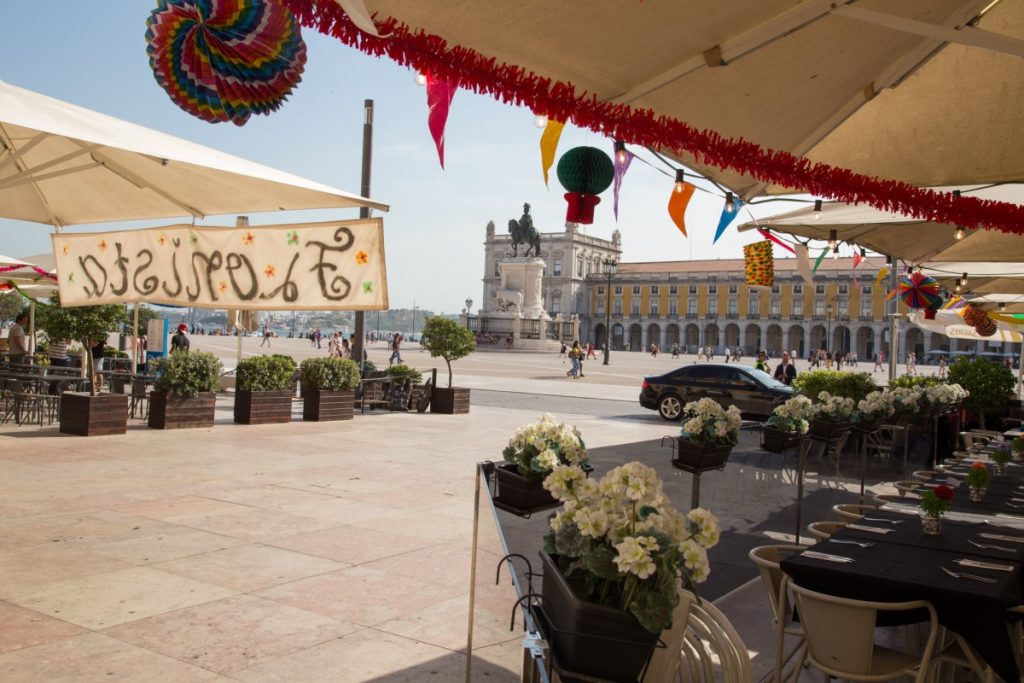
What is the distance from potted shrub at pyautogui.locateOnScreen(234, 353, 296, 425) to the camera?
36.5 feet

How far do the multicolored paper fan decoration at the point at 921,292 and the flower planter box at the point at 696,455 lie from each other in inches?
357

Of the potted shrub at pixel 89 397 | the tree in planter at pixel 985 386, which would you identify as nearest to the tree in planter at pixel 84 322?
the potted shrub at pixel 89 397

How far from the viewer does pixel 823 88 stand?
4051 millimetres

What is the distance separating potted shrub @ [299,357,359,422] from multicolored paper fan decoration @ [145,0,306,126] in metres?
9.84

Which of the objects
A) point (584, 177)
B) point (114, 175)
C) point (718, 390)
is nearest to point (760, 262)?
point (584, 177)

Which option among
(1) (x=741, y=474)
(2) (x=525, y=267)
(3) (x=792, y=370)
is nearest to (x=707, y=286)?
(2) (x=525, y=267)

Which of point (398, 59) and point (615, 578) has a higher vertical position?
point (398, 59)

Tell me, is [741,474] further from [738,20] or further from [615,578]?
[615,578]

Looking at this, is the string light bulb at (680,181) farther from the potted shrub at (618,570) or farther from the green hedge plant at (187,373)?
the green hedge plant at (187,373)

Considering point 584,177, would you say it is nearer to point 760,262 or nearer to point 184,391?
point 760,262

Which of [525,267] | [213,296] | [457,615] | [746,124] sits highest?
[525,267]

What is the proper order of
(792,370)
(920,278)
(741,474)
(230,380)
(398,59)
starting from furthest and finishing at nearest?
(792,370) → (230,380) → (920,278) → (741,474) → (398,59)

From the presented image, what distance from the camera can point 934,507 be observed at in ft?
12.0

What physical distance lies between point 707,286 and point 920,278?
264ft
